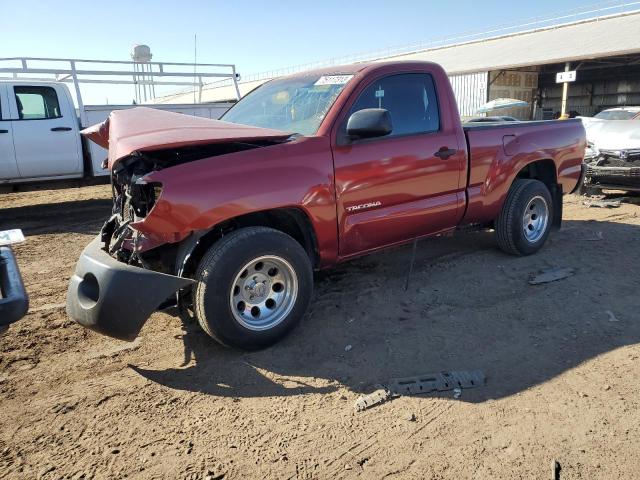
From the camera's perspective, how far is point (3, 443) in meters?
2.55

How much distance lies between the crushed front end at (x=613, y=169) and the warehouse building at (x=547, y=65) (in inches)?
508

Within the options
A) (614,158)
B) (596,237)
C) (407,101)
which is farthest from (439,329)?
(614,158)

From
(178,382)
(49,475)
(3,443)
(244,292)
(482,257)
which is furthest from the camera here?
(482,257)

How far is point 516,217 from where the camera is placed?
201 inches

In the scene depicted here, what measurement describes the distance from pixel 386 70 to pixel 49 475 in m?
3.57

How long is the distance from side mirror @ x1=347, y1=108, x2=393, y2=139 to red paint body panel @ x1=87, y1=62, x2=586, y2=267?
0.18m

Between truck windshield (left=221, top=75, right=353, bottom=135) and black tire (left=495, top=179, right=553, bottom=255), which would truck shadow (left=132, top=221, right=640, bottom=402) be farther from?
truck windshield (left=221, top=75, right=353, bottom=135)

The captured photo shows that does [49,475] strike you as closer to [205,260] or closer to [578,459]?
[205,260]

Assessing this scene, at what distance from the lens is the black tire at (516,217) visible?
5.11 metres

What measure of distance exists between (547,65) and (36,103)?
84.7 ft

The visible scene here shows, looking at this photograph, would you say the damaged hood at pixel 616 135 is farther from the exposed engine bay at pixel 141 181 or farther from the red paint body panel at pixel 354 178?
A: the exposed engine bay at pixel 141 181

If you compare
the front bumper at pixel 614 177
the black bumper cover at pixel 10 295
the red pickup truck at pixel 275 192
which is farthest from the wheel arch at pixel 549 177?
the black bumper cover at pixel 10 295

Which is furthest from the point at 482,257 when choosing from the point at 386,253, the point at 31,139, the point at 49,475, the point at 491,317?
the point at 31,139

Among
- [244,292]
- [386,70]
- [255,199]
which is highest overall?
[386,70]
